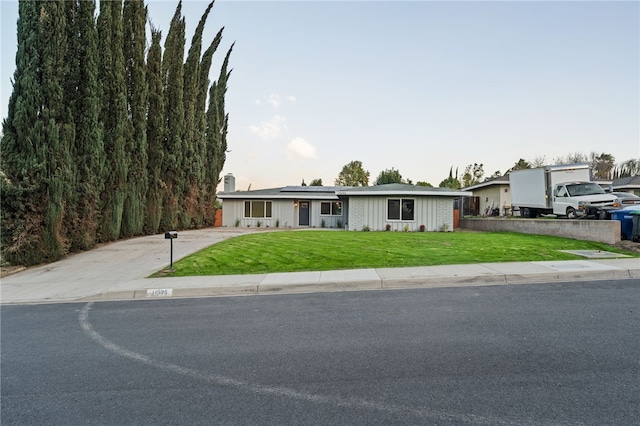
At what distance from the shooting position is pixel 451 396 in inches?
118

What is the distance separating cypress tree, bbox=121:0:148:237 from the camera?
1859cm

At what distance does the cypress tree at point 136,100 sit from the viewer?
18594 millimetres

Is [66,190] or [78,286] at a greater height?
[66,190]

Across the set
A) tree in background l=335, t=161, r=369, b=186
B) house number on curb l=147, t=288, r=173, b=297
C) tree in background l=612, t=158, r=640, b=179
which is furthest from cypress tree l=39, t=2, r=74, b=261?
tree in background l=612, t=158, r=640, b=179

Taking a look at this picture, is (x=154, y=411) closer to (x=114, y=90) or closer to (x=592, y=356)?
(x=592, y=356)

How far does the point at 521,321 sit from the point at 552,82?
766 inches

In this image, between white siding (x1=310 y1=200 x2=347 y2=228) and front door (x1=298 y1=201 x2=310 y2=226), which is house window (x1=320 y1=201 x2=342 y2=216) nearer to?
white siding (x1=310 y1=200 x2=347 y2=228)

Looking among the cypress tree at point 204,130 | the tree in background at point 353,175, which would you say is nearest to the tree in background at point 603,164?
the tree in background at point 353,175

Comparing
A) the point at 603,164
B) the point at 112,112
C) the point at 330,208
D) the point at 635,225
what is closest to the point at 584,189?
the point at 635,225

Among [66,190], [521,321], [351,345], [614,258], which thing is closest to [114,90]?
[66,190]

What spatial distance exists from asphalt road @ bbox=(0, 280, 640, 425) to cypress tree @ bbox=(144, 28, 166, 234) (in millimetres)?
14955

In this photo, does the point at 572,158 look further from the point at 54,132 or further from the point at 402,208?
the point at 54,132

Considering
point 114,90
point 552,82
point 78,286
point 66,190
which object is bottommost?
point 78,286

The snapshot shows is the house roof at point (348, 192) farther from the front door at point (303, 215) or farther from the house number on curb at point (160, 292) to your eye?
the house number on curb at point (160, 292)
